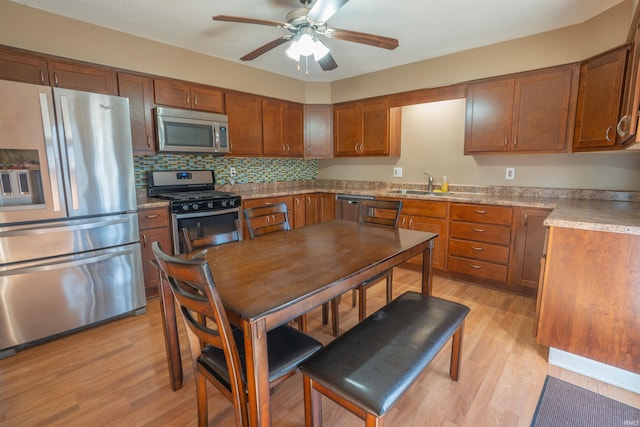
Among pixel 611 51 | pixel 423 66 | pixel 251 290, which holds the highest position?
pixel 423 66

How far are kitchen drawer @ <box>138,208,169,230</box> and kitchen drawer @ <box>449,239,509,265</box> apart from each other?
2.83 meters

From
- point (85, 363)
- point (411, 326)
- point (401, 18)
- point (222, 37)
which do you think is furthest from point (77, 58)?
point (411, 326)

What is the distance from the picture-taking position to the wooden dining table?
1052mm

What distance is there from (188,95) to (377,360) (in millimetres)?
3161

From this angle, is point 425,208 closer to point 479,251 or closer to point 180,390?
point 479,251

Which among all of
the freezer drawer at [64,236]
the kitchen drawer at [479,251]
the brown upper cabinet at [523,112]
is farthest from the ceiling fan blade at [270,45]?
the kitchen drawer at [479,251]

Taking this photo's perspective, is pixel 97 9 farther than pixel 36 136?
Yes

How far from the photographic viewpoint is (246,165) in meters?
4.12

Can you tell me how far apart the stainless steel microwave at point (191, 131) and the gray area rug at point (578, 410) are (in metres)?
3.37

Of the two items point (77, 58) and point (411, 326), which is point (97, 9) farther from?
point (411, 326)

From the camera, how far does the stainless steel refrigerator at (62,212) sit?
1.97m

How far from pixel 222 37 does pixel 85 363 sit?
2847mm

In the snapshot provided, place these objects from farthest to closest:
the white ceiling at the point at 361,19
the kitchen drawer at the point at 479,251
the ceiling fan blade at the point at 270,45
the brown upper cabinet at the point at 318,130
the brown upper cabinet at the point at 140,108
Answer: the brown upper cabinet at the point at 318,130 → the kitchen drawer at the point at 479,251 → the brown upper cabinet at the point at 140,108 → the white ceiling at the point at 361,19 → the ceiling fan blade at the point at 270,45

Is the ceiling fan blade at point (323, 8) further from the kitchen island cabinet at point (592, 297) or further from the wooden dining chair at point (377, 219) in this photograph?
the kitchen island cabinet at point (592, 297)
